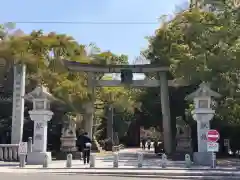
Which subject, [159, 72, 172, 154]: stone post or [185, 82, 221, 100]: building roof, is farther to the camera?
[159, 72, 172, 154]: stone post

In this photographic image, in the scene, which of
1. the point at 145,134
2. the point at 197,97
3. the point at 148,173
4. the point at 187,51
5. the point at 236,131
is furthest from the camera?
the point at 145,134

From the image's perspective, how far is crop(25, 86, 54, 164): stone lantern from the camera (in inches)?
858

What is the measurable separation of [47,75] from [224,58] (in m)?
14.3

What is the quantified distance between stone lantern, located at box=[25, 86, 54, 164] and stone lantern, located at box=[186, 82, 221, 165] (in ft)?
26.4

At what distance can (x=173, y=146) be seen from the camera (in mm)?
34062

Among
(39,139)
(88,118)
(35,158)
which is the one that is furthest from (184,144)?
(35,158)

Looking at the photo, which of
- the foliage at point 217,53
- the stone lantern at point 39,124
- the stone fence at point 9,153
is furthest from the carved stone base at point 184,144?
the stone fence at point 9,153

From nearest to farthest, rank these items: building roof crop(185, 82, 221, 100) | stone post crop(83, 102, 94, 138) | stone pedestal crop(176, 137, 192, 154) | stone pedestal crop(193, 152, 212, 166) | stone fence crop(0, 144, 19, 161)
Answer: stone pedestal crop(193, 152, 212, 166), building roof crop(185, 82, 221, 100), stone fence crop(0, 144, 19, 161), stone pedestal crop(176, 137, 192, 154), stone post crop(83, 102, 94, 138)

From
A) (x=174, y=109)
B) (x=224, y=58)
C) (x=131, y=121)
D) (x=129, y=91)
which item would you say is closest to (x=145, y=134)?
(x=131, y=121)

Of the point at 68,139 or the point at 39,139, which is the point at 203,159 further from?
the point at 68,139

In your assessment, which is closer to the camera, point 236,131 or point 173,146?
point 236,131

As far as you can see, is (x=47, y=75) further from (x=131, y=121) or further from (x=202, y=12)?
(x=131, y=121)

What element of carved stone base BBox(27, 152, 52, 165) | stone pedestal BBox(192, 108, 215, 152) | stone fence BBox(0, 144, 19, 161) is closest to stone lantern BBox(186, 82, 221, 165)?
stone pedestal BBox(192, 108, 215, 152)

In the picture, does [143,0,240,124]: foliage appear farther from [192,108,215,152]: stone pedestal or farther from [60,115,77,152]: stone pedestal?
[60,115,77,152]: stone pedestal
